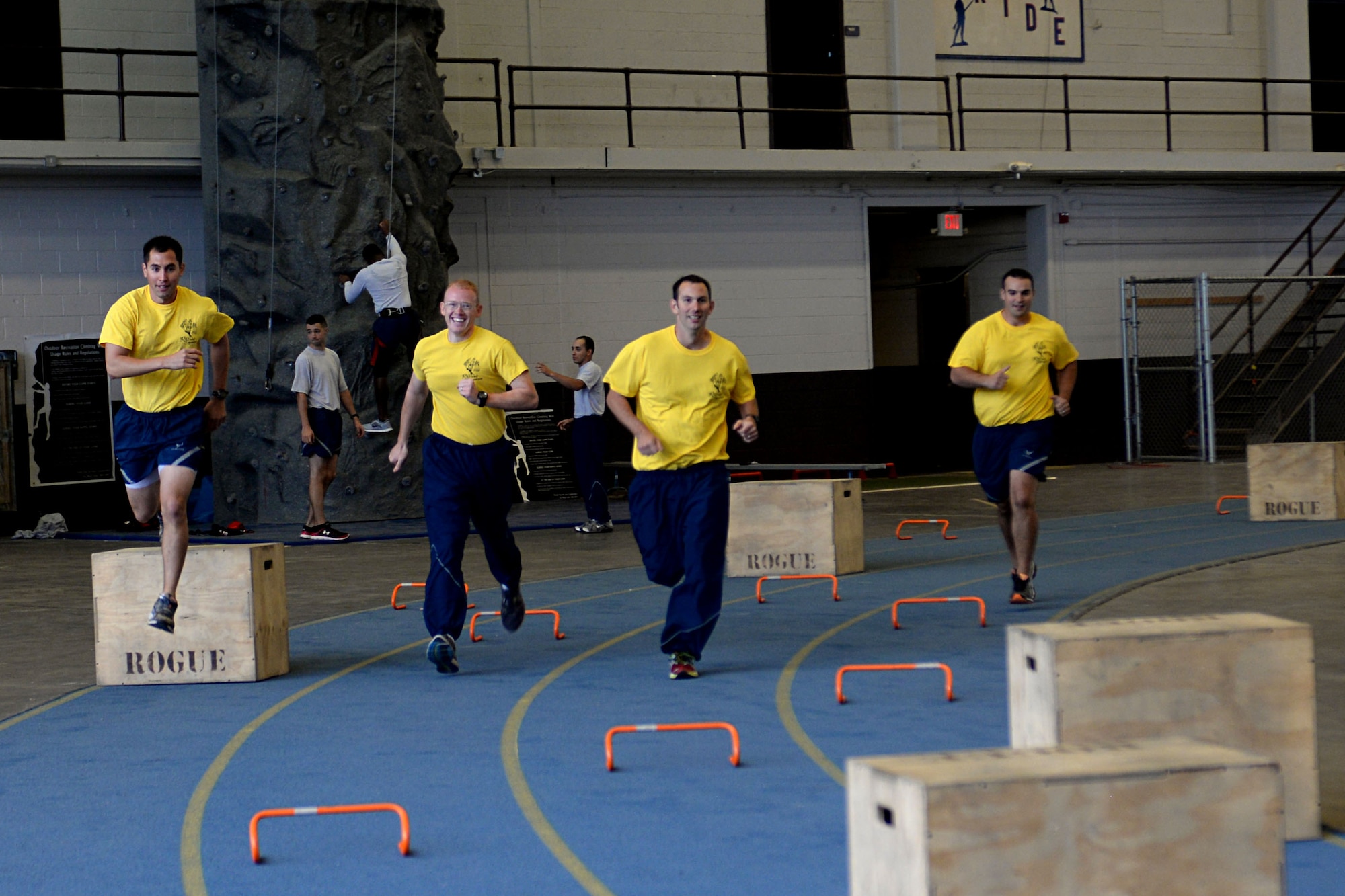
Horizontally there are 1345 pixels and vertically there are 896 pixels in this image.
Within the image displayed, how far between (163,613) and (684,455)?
2667 mm

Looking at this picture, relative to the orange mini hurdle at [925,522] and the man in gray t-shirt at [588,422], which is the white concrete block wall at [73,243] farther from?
the orange mini hurdle at [925,522]

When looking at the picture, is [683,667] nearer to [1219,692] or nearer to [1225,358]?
[1219,692]

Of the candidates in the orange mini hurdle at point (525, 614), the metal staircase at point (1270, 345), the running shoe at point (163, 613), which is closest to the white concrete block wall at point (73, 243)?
the orange mini hurdle at point (525, 614)

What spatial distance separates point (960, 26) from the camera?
73.4 feet

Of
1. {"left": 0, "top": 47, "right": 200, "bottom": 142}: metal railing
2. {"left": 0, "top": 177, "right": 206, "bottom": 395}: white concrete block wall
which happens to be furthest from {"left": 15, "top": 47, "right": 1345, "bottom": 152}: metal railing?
{"left": 0, "top": 177, "right": 206, "bottom": 395}: white concrete block wall

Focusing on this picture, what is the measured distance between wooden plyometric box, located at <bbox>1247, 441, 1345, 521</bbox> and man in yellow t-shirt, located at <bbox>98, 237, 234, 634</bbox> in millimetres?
9808

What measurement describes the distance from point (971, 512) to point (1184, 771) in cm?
1285

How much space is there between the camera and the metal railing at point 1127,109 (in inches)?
849

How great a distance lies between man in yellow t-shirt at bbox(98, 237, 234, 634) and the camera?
280 inches

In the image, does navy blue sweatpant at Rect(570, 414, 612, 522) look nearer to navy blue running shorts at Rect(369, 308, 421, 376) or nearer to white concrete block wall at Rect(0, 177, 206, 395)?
A: navy blue running shorts at Rect(369, 308, 421, 376)

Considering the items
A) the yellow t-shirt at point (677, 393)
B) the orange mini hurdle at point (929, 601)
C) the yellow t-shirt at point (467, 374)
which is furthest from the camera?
the orange mini hurdle at point (929, 601)

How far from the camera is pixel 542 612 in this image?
8.44 metres

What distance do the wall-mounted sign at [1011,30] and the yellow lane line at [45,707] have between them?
→ 59.5ft

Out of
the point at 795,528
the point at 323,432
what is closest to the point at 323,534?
the point at 323,432
